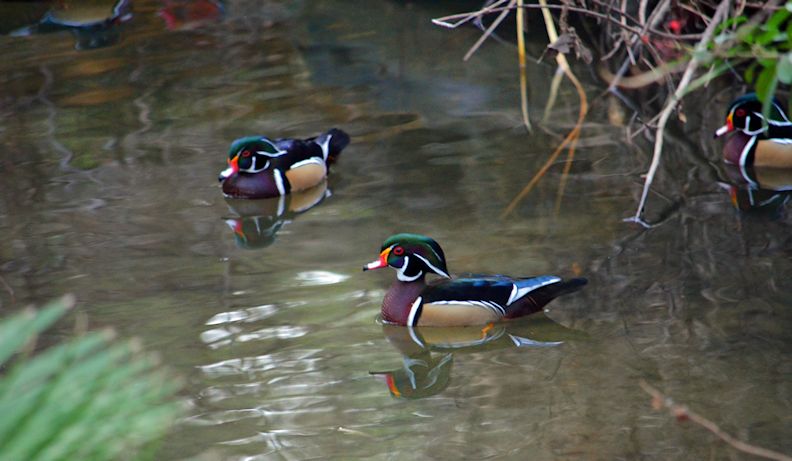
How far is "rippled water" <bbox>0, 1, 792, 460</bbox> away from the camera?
5.42 meters

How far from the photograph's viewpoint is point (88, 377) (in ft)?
5.46

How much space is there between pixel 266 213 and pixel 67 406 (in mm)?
6988

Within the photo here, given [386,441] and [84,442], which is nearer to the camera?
[84,442]

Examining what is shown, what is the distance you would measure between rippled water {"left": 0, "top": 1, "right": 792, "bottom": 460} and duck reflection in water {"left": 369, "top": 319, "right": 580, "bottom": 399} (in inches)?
0.6

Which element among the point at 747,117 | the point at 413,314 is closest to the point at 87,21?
the point at 747,117

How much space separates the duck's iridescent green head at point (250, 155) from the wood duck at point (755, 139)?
11.6 feet

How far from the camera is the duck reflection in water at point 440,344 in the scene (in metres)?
5.94

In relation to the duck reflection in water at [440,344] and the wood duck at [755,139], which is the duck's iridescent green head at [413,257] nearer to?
the duck reflection in water at [440,344]

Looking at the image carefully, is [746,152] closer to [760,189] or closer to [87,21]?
[760,189]

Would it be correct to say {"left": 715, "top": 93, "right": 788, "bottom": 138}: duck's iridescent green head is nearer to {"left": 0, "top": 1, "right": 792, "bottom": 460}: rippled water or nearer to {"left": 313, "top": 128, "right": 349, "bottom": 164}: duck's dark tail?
{"left": 0, "top": 1, "right": 792, "bottom": 460}: rippled water

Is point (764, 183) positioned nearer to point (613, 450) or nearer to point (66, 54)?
point (613, 450)

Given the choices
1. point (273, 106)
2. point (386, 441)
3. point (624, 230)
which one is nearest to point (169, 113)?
point (273, 106)

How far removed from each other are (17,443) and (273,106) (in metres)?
9.23

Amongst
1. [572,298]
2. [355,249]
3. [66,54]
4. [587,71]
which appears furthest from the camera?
[66,54]
